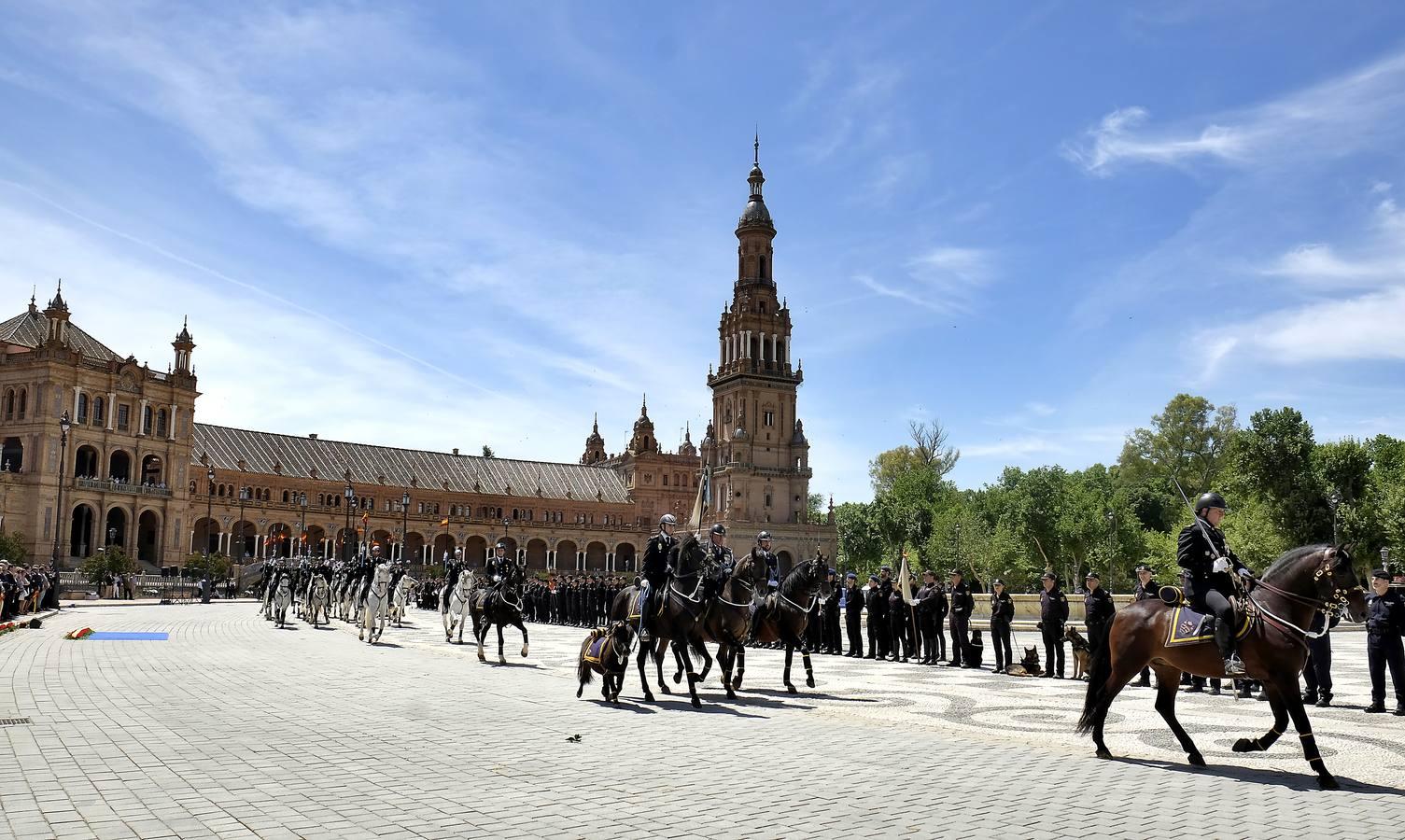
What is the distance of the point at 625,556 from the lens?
135125 mm

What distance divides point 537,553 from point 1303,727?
405 ft

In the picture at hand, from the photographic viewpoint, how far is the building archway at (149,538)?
88.3 meters

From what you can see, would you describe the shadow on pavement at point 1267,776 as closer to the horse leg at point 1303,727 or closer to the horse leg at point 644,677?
the horse leg at point 1303,727

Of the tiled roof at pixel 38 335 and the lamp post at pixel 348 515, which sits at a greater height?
the tiled roof at pixel 38 335

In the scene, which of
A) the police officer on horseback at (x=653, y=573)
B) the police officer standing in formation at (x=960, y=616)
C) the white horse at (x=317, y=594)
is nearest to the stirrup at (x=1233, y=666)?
the police officer on horseback at (x=653, y=573)

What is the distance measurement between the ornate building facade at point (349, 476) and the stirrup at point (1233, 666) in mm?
57488

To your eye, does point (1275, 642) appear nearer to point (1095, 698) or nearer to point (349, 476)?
point (1095, 698)

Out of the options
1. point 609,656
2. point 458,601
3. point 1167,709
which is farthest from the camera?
point 458,601

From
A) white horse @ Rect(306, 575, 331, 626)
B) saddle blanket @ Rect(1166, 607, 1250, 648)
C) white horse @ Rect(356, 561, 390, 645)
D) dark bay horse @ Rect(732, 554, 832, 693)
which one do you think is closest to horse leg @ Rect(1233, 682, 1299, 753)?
saddle blanket @ Rect(1166, 607, 1250, 648)

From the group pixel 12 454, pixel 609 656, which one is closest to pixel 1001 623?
pixel 609 656

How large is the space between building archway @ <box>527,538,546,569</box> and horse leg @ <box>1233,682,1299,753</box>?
4765 inches

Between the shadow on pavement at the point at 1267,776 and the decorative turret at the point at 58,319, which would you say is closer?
the shadow on pavement at the point at 1267,776

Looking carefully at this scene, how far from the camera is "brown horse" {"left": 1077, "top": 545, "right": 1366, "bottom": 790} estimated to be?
32.8 ft

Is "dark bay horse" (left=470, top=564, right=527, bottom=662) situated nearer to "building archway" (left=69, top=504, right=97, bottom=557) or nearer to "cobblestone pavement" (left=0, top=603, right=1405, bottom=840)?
"cobblestone pavement" (left=0, top=603, right=1405, bottom=840)
